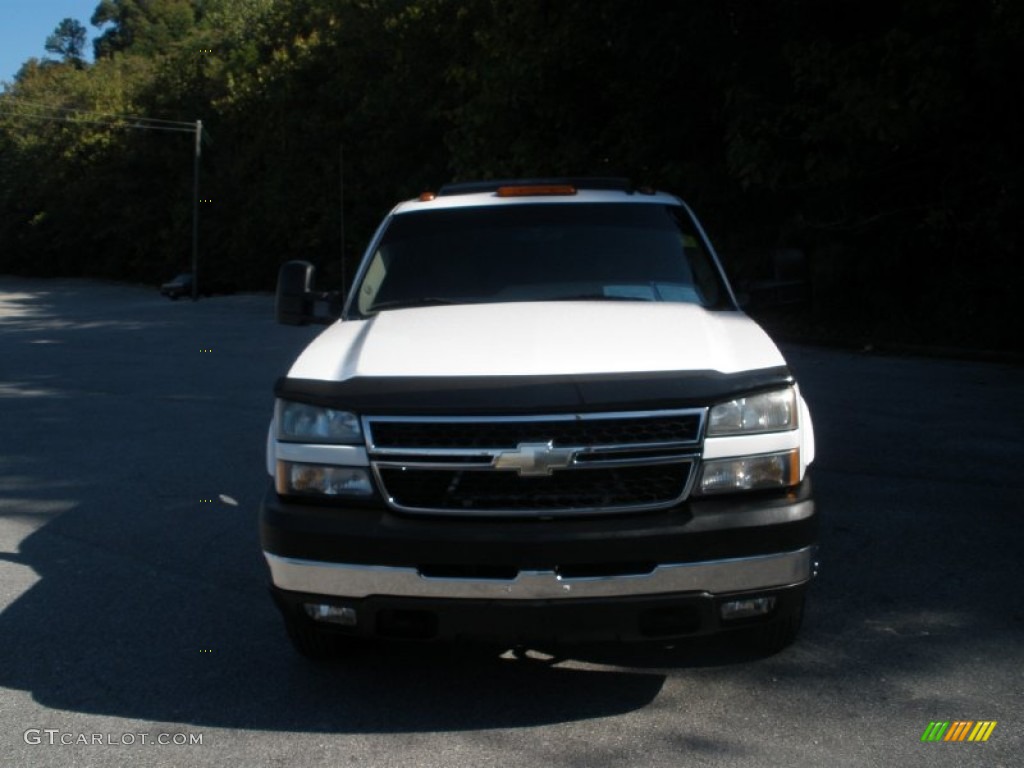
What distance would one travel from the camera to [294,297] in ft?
20.5

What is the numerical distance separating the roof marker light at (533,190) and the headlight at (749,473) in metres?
2.53

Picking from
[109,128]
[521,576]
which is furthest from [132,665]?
[109,128]

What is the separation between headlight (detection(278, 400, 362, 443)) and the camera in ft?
13.9

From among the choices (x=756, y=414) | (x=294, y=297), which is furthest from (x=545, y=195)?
(x=756, y=414)

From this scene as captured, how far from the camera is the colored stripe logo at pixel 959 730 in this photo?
13.5ft

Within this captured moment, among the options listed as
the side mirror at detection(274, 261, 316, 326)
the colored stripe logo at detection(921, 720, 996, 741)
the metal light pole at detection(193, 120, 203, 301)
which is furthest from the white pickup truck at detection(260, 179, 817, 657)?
the metal light pole at detection(193, 120, 203, 301)

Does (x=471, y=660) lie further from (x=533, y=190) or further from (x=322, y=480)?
(x=533, y=190)

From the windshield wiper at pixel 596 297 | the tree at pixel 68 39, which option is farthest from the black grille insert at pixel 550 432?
the tree at pixel 68 39

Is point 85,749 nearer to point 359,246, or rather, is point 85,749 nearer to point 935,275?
point 935,275

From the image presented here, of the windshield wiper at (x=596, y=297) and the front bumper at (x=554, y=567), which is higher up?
the windshield wiper at (x=596, y=297)

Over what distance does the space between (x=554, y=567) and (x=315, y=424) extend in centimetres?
96

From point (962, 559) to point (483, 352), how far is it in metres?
3.09

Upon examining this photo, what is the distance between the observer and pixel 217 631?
5359 millimetres

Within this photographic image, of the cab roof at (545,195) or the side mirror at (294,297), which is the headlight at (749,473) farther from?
the side mirror at (294,297)
